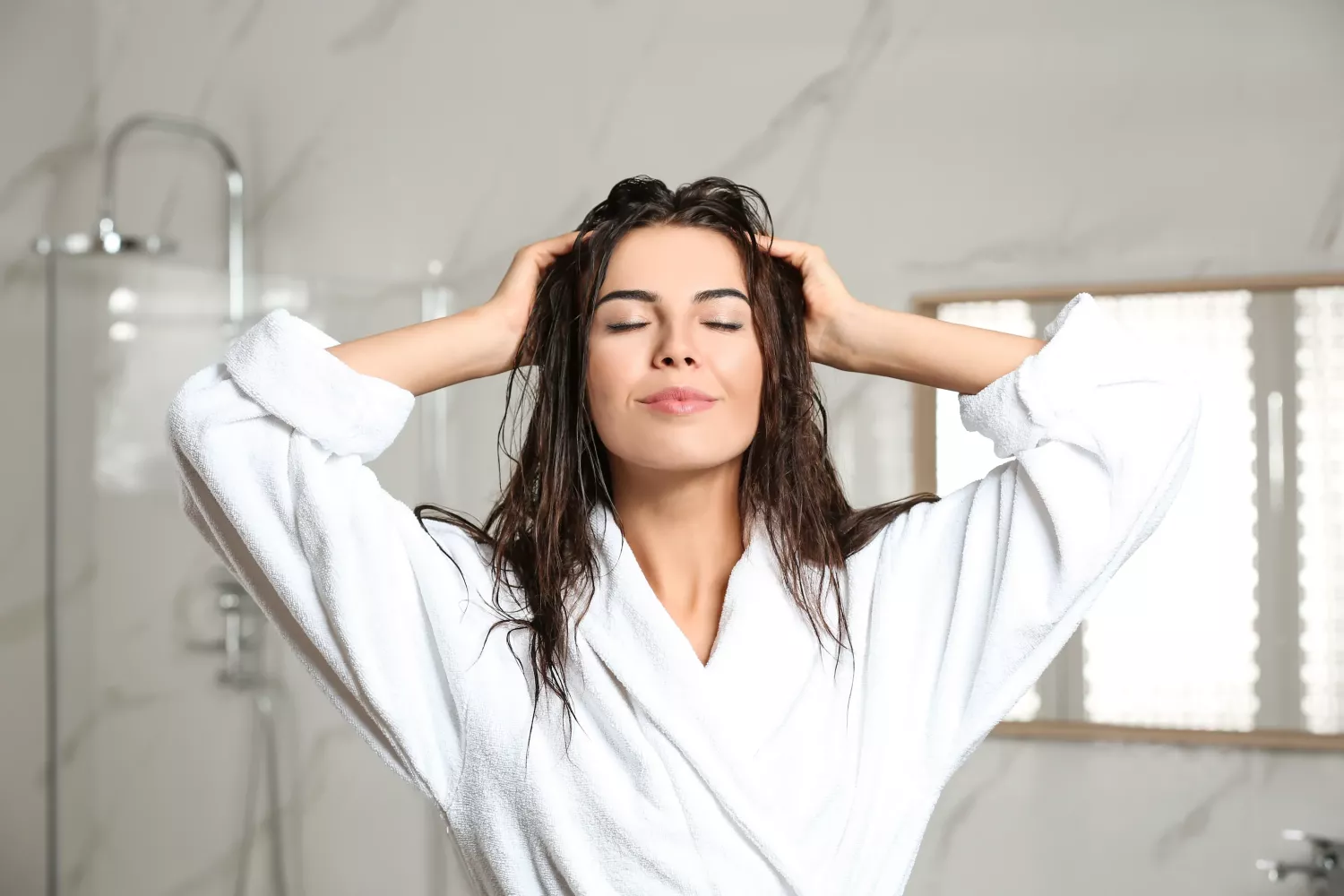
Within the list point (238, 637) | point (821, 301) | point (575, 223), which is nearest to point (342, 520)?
point (821, 301)

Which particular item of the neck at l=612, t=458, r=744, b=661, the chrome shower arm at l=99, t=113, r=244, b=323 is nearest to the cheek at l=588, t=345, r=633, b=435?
the neck at l=612, t=458, r=744, b=661

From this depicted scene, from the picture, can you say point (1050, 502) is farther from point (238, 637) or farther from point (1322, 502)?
point (238, 637)

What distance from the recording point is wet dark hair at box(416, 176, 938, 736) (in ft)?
3.55

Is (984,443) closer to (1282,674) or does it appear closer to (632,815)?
(1282,674)

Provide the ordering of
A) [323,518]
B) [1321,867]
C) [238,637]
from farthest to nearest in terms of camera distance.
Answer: [238,637], [1321,867], [323,518]

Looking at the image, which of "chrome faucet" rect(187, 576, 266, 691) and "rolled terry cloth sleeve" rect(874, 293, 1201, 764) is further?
"chrome faucet" rect(187, 576, 266, 691)

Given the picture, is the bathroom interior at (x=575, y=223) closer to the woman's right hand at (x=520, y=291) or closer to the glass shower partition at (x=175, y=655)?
the glass shower partition at (x=175, y=655)

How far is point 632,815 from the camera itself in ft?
3.25

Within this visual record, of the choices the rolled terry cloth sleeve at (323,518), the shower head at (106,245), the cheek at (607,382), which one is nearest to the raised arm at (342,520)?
the rolled terry cloth sleeve at (323,518)

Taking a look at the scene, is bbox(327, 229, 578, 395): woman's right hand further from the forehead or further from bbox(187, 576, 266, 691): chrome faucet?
bbox(187, 576, 266, 691): chrome faucet

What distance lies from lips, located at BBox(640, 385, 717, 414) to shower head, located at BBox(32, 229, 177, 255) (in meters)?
1.65

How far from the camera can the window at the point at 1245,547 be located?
197 cm

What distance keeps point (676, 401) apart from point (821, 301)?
195mm

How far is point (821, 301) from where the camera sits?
3.64 ft
